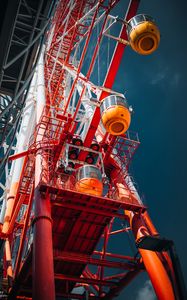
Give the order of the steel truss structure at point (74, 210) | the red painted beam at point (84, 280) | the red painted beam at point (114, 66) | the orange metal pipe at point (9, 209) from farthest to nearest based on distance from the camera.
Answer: the orange metal pipe at point (9, 209)
the red painted beam at point (114, 66)
the red painted beam at point (84, 280)
the steel truss structure at point (74, 210)

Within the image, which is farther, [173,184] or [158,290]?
[173,184]

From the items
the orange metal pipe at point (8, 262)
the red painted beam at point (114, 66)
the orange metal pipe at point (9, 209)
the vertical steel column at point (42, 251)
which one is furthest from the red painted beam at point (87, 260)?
the red painted beam at point (114, 66)

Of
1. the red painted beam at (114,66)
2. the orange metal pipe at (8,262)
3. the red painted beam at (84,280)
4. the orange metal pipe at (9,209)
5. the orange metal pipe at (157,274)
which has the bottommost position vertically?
the orange metal pipe at (157,274)

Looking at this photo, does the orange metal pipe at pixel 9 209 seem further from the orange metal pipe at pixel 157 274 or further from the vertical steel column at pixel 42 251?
the orange metal pipe at pixel 157 274

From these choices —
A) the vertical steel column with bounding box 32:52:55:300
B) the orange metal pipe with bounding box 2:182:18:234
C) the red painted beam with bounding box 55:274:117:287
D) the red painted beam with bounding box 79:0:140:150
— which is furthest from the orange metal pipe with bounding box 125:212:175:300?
the orange metal pipe with bounding box 2:182:18:234

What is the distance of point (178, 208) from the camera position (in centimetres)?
4428

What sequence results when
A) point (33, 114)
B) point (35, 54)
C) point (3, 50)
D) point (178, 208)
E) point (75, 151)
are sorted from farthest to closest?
1. point (178, 208)
2. point (33, 114)
3. point (75, 151)
4. point (35, 54)
5. point (3, 50)

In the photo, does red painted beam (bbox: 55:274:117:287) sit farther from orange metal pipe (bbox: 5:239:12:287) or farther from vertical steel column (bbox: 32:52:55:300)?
vertical steel column (bbox: 32:52:55:300)

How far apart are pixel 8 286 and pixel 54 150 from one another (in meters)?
6.18

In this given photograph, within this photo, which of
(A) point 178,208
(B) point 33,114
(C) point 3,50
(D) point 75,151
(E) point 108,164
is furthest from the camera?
(A) point 178,208

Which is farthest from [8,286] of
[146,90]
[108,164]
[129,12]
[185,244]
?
[146,90]

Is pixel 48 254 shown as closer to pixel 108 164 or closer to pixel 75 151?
pixel 75 151

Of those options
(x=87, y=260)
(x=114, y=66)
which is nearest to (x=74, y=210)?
(x=87, y=260)

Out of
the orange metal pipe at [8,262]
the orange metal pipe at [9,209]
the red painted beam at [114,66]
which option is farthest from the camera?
the orange metal pipe at [9,209]
